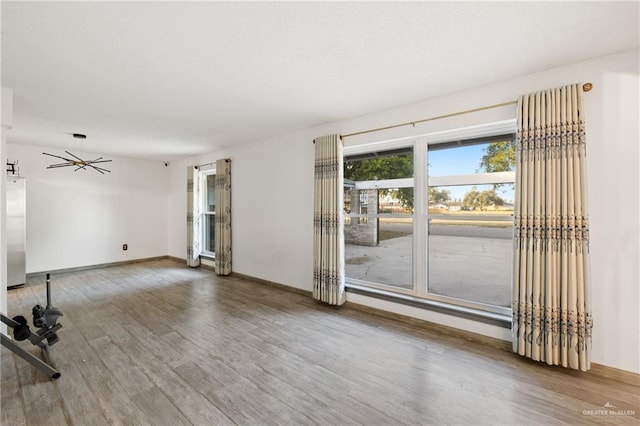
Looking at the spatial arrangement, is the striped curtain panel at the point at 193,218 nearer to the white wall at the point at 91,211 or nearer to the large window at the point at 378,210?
the white wall at the point at 91,211

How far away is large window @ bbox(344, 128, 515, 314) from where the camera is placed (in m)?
2.82

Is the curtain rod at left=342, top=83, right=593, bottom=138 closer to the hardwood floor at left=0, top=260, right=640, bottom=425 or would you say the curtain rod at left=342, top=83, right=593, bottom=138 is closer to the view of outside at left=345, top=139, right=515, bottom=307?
the view of outside at left=345, top=139, right=515, bottom=307

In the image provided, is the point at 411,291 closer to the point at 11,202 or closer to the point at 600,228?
the point at 600,228

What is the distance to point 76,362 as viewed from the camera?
233cm

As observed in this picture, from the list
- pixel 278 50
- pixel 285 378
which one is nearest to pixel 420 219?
pixel 285 378

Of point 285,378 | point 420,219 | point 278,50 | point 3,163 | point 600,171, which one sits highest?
point 278,50

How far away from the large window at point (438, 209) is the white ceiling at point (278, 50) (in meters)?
0.68

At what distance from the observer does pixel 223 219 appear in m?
5.40

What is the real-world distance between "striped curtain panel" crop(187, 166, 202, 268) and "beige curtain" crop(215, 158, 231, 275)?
1046 mm

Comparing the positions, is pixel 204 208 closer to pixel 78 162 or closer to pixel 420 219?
pixel 78 162

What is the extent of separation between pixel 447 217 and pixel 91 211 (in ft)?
23.8

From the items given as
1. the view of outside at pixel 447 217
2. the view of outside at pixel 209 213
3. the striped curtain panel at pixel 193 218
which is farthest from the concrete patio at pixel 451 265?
the striped curtain panel at pixel 193 218

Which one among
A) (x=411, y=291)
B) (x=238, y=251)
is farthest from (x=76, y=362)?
(x=411, y=291)

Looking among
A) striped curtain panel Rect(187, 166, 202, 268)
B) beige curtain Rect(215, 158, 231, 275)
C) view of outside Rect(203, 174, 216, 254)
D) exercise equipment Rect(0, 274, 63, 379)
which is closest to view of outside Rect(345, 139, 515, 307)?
beige curtain Rect(215, 158, 231, 275)
